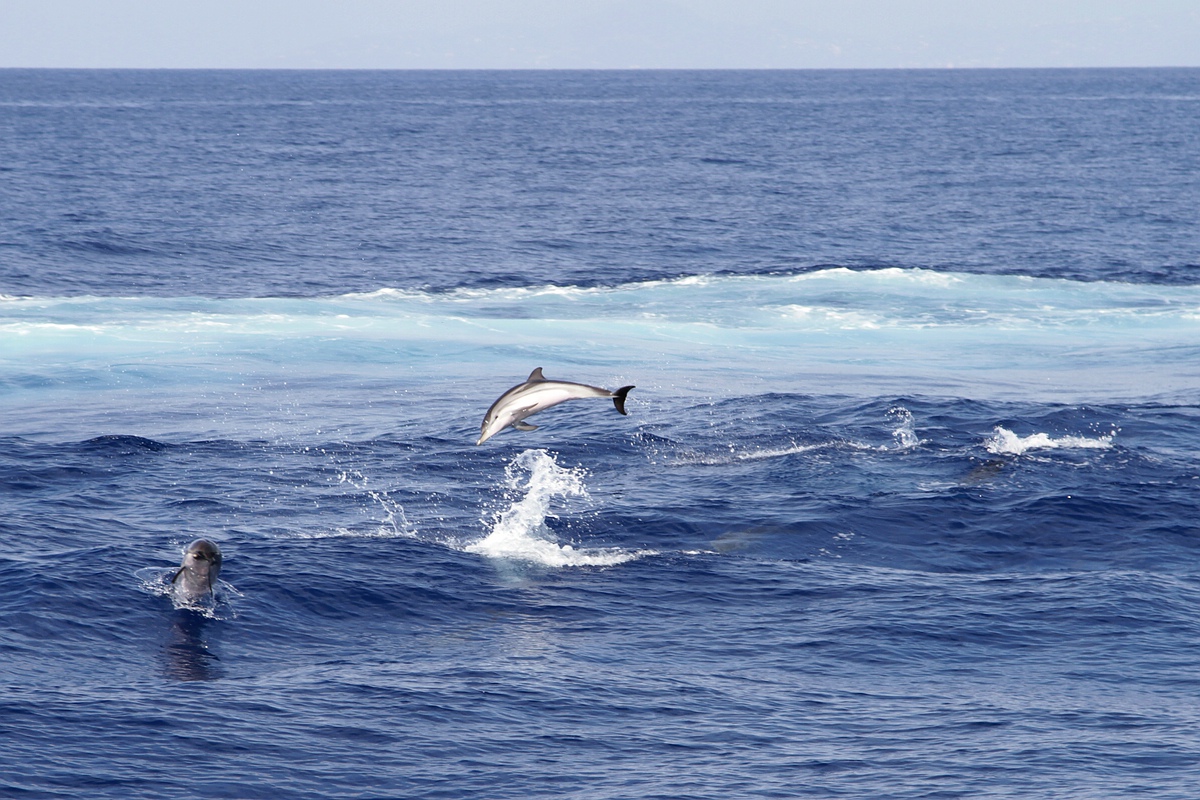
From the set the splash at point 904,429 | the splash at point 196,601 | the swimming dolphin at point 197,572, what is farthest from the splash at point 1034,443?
the swimming dolphin at point 197,572

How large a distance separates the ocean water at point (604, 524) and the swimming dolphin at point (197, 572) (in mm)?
340

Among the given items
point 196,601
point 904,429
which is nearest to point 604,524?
point 196,601

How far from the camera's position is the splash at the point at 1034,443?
34.5 m

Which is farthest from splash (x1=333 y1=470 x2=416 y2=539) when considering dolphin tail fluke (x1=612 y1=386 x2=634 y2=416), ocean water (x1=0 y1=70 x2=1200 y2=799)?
dolphin tail fluke (x1=612 y1=386 x2=634 y2=416)

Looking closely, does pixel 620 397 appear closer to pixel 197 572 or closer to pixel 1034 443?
pixel 197 572

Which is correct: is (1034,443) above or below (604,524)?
above

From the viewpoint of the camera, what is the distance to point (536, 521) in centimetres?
2948

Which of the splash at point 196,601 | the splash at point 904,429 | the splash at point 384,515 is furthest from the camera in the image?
the splash at point 904,429

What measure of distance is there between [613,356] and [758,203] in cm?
4826

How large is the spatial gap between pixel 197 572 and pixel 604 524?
28.4ft

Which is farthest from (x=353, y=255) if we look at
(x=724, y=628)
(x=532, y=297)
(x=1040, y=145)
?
(x=1040, y=145)

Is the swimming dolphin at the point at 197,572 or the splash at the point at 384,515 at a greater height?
the splash at the point at 384,515

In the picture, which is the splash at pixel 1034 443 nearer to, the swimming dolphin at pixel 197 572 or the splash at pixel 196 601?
the splash at pixel 196 601

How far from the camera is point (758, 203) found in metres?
95.1
